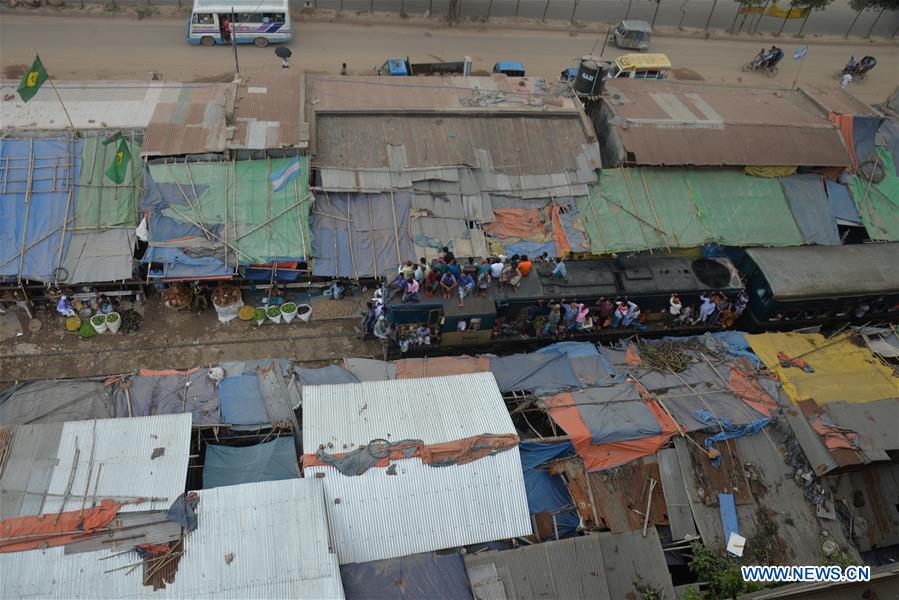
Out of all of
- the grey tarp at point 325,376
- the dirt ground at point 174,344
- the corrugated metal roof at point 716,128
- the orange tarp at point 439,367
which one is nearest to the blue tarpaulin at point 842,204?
the corrugated metal roof at point 716,128

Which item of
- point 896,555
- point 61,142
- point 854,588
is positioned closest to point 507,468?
point 854,588

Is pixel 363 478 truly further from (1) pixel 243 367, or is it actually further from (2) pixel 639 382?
(2) pixel 639 382

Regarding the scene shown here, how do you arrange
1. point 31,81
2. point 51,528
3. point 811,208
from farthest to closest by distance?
point 811,208, point 31,81, point 51,528

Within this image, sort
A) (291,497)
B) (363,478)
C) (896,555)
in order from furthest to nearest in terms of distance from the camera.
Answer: (896,555), (363,478), (291,497)

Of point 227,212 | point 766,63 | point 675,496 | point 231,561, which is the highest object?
point 766,63

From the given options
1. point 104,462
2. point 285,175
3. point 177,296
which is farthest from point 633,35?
point 104,462

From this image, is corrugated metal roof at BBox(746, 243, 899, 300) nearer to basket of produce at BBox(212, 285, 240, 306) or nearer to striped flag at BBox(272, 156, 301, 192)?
striped flag at BBox(272, 156, 301, 192)

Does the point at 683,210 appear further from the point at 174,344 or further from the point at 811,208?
the point at 174,344
